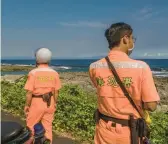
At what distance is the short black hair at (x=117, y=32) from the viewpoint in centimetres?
435

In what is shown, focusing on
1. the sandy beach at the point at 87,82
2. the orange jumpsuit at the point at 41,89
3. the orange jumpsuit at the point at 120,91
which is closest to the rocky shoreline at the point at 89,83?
the sandy beach at the point at 87,82

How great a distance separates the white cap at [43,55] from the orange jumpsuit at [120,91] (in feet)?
8.22

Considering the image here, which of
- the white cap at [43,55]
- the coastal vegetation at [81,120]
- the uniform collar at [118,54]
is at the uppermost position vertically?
the white cap at [43,55]

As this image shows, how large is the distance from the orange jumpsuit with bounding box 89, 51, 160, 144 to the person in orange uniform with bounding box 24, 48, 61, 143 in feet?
8.46

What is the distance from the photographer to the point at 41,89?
6988 millimetres

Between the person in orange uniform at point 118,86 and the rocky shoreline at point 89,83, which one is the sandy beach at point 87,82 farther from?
the person in orange uniform at point 118,86

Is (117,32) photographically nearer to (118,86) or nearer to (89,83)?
(118,86)

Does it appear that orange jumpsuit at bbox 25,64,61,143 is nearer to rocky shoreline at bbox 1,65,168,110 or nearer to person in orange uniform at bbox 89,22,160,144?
person in orange uniform at bbox 89,22,160,144

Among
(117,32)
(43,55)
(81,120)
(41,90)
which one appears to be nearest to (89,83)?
(81,120)

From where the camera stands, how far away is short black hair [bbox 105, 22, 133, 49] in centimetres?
435

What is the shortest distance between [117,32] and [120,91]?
0.60 metres

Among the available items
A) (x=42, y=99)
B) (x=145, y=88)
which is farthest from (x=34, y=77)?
(x=145, y=88)

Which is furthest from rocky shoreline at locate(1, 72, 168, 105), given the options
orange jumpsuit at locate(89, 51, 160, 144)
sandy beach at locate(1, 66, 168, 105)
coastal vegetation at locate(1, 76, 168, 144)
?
orange jumpsuit at locate(89, 51, 160, 144)

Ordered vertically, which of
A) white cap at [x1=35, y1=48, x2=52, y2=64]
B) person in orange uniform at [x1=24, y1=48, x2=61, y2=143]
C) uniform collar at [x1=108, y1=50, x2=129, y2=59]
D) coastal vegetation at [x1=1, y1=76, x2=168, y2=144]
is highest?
white cap at [x1=35, y1=48, x2=52, y2=64]
